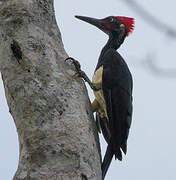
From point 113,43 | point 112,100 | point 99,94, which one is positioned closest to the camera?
point 112,100

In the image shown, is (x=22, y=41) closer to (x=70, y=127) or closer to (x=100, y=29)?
(x=70, y=127)

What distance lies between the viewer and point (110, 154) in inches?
140

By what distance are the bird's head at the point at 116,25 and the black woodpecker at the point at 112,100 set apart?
49 cm

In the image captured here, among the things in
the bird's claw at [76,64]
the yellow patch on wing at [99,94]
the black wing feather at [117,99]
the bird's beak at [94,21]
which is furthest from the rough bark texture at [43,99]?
the bird's beak at [94,21]

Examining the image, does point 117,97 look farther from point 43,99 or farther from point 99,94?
point 43,99

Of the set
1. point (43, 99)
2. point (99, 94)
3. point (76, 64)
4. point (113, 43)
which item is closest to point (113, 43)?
point (113, 43)

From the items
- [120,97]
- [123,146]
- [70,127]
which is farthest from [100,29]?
[70,127]

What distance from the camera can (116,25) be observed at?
5.12 meters

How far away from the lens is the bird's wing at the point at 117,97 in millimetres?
3691

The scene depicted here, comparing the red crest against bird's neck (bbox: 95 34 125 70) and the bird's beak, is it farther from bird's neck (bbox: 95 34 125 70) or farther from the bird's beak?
the bird's beak

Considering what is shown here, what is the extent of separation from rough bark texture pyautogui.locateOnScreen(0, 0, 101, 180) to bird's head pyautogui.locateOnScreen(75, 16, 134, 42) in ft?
6.02

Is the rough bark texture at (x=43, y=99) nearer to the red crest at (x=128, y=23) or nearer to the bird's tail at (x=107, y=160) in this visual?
the bird's tail at (x=107, y=160)

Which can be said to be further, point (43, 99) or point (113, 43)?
point (113, 43)

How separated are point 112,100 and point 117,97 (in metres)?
0.05
